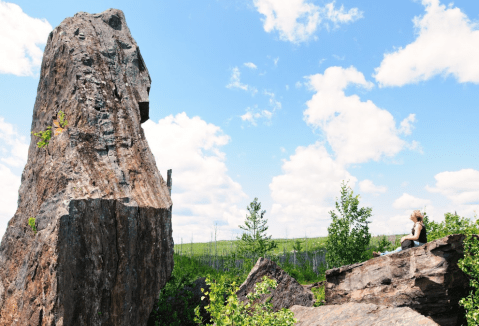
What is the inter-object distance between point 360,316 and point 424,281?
10.2 ft

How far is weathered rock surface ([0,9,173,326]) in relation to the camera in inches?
332

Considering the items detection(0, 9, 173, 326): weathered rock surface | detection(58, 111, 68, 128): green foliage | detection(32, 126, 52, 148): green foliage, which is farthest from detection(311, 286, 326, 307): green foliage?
detection(32, 126, 52, 148): green foliage

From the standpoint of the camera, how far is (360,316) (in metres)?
9.68

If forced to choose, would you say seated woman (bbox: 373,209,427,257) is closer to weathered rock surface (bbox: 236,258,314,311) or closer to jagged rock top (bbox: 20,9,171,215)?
weathered rock surface (bbox: 236,258,314,311)

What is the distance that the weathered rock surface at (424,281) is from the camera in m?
11.3

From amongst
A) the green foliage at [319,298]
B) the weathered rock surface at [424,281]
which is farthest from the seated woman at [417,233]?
the green foliage at [319,298]

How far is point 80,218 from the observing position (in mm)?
8555

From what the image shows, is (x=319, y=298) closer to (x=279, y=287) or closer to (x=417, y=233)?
(x=279, y=287)

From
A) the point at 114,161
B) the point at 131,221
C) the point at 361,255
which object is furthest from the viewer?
the point at 361,255

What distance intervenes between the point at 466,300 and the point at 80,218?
11.6 metres

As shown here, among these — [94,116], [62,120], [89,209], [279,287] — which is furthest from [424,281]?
[62,120]

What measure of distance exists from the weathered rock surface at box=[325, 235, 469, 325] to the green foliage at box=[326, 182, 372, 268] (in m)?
8.89

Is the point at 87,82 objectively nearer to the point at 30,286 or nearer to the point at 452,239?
the point at 30,286

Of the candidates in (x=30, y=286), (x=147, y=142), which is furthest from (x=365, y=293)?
(x=30, y=286)
